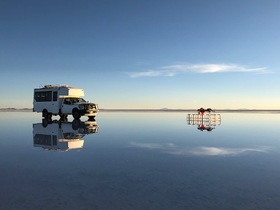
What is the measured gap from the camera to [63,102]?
3600 cm

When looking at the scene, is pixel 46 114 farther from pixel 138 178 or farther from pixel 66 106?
pixel 138 178

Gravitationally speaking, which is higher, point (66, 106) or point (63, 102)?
point (63, 102)

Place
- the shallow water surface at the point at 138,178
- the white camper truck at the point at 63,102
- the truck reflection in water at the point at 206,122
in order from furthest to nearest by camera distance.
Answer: the white camper truck at the point at 63,102 < the truck reflection in water at the point at 206,122 < the shallow water surface at the point at 138,178

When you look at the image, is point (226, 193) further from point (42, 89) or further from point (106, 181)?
point (42, 89)

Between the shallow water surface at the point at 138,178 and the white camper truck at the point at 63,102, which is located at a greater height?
the white camper truck at the point at 63,102

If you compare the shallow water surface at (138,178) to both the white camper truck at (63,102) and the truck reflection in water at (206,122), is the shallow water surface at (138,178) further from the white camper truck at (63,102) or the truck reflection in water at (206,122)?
the white camper truck at (63,102)

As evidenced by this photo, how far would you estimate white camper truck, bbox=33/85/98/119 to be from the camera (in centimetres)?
3553

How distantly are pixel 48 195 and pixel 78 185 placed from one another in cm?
100

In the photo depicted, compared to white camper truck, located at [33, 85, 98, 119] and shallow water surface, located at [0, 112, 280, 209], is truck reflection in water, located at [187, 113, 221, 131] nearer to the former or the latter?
white camper truck, located at [33, 85, 98, 119]

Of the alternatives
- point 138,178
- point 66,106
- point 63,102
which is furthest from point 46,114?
point 138,178

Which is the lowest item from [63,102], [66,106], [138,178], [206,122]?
[138,178]

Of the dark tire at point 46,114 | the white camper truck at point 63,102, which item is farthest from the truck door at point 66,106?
the dark tire at point 46,114

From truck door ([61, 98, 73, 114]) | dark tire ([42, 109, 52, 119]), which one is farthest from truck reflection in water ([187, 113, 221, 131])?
dark tire ([42, 109, 52, 119])

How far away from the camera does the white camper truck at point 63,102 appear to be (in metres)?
35.5
